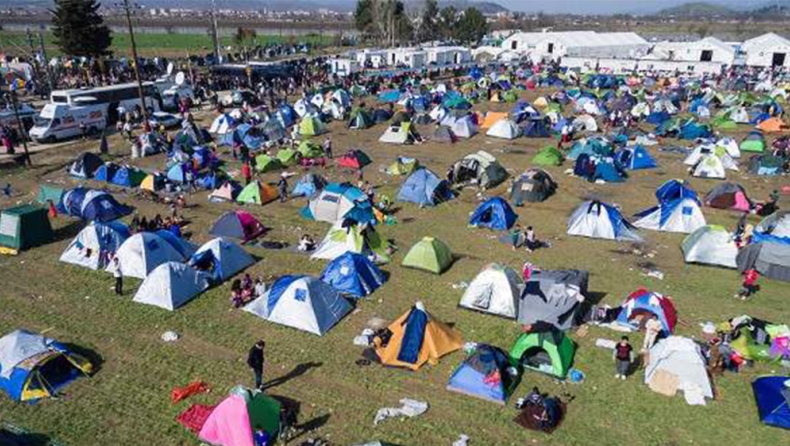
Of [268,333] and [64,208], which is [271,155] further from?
[268,333]

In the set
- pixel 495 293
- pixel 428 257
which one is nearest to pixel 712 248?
pixel 495 293

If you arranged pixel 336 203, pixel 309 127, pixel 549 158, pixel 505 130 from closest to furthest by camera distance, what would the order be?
pixel 336 203 → pixel 549 158 → pixel 505 130 → pixel 309 127

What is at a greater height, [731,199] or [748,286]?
[731,199]

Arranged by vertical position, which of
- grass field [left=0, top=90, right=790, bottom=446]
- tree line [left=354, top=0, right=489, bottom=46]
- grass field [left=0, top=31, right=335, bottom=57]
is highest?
tree line [left=354, top=0, right=489, bottom=46]

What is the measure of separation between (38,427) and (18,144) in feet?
94.3

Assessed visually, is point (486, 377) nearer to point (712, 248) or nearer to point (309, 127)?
point (712, 248)

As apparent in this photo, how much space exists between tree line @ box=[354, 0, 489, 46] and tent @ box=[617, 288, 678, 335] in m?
88.6

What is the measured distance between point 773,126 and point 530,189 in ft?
80.4

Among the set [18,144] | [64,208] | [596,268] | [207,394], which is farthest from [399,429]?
[18,144]

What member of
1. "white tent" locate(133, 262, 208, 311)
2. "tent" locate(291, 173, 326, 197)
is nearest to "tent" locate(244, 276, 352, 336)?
"white tent" locate(133, 262, 208, 311)

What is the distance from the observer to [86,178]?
94.3 feet

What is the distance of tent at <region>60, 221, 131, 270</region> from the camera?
742 inches

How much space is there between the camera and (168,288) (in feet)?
53.3

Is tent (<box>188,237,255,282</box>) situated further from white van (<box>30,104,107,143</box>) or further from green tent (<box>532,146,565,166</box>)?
white van (<box>30,104,107,143</box>)
